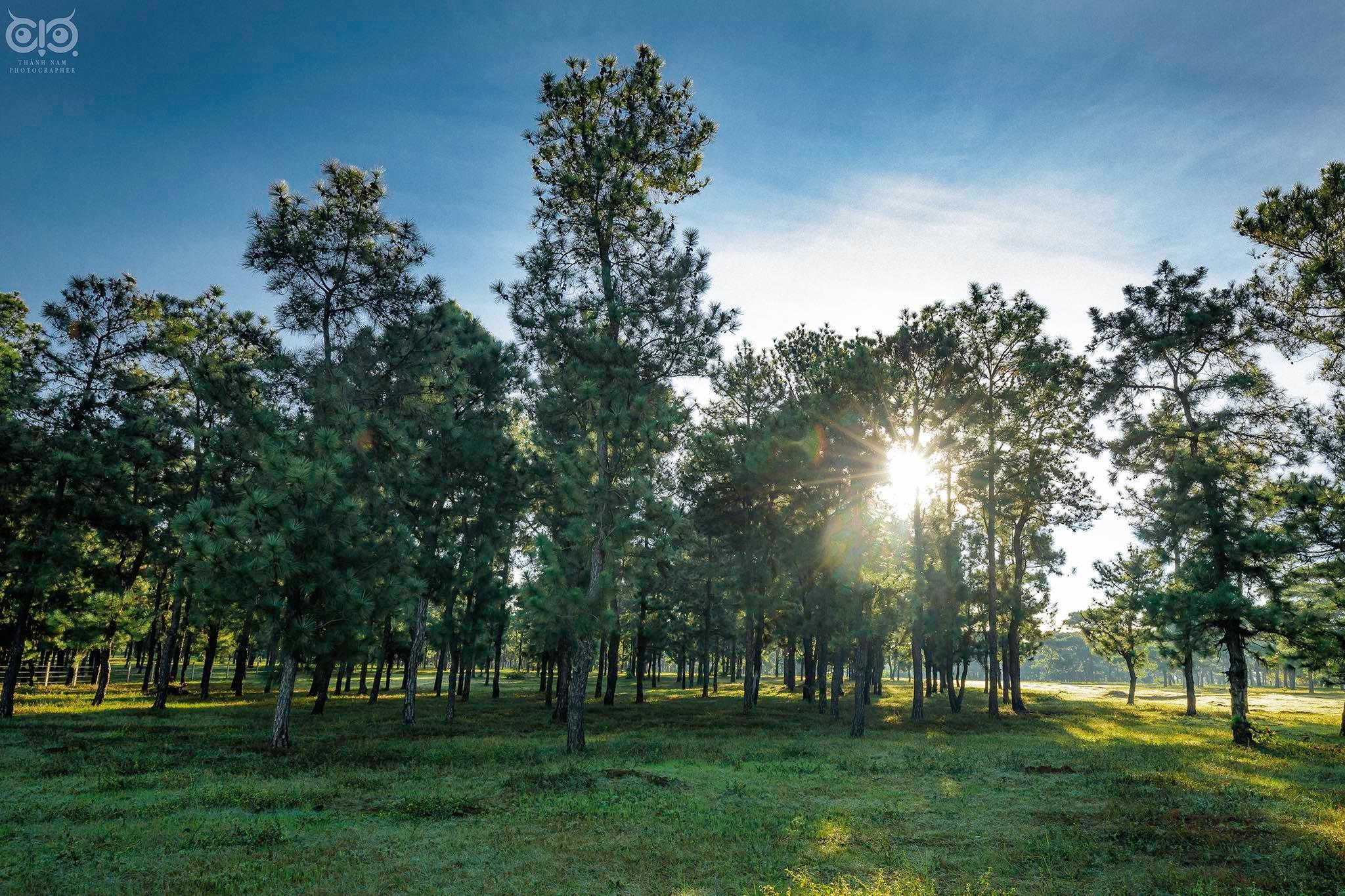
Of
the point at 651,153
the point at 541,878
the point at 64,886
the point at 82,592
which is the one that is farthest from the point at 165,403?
the point at 541,878

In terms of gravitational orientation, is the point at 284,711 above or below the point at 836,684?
above

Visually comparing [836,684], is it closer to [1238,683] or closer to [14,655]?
[1238,683]

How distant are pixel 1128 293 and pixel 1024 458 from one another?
14.8 metres

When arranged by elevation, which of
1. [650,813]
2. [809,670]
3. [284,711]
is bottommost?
[809,670]

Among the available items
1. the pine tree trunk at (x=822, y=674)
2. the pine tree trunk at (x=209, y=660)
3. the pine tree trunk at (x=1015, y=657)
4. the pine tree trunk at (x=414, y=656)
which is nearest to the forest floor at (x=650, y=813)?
the pine tree trunk at (x=414, y=656)

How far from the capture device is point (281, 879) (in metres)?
8.14

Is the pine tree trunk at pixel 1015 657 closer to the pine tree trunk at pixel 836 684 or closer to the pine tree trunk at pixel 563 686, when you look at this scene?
the pine tree trunk at pixel 836 684

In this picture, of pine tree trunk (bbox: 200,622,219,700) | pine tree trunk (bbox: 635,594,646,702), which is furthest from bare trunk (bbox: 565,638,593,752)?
pine tree trunk (bbox: 200,622,219,700)

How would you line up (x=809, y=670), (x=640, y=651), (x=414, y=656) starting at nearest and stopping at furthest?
(x=414, y=656) → (x=640, y=651) → (x=809, y=670)

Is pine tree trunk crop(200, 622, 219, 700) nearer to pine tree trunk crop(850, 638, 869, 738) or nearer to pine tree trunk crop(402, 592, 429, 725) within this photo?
pine tree trunk crop(402, 592, 429, 725)

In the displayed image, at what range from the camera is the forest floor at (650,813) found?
8539 mm

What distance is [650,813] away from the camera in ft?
40.2

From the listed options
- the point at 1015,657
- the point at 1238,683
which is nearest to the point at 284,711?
the point at 1238,683

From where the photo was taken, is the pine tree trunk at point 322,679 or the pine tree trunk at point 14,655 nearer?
the pine tree trunk at point 322,679
